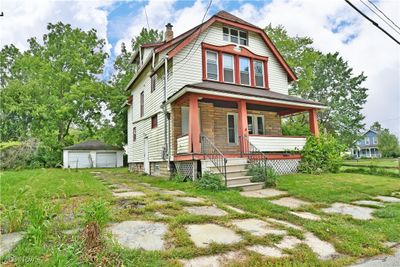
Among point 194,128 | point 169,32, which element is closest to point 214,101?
point 194,128

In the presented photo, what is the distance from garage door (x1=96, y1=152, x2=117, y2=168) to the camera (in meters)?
25.4

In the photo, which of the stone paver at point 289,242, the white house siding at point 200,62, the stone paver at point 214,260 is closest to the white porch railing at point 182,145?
the white house siding at point 200,62

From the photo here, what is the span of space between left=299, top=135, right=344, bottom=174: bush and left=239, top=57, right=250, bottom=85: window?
4238 millimetres

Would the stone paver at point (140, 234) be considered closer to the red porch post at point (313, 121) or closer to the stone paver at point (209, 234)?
the stone paver at point (209, 234)

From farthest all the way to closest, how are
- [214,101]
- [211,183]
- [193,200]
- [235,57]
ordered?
[235,57] < [214,101] < [211,183] < [193,200]

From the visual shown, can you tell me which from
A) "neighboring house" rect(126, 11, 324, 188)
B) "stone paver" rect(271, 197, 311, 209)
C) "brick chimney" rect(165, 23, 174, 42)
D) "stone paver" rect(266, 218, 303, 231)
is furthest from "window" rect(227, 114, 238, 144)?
"stone paver" rect(266, 218, 303, 231)

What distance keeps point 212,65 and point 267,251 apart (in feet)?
33.5

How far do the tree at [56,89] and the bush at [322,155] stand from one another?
817 inches

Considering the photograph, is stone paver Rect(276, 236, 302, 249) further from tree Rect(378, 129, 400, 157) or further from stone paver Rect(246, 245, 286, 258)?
tree Rect(378, 129, 400, 157)

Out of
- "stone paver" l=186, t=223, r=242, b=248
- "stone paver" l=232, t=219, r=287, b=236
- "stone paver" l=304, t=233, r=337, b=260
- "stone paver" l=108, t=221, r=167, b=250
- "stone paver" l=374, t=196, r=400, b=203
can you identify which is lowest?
"stone paver" l=304, t=233, r=337, b=260

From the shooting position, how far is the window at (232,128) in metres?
12.5

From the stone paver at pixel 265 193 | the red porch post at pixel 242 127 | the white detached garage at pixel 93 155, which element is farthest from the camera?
the white detached garage at pixel 93 155

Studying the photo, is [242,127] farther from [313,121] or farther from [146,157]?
[146,157]

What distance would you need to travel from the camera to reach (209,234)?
12.1 feet
